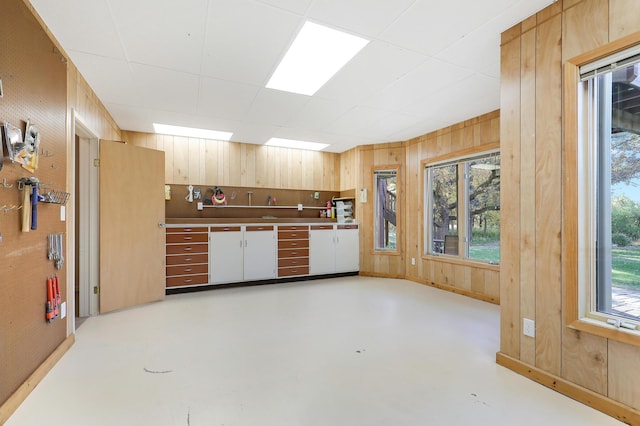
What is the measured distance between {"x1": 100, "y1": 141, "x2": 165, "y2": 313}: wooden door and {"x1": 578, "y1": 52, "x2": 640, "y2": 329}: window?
14.6 feet

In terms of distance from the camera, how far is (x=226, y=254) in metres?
4.81

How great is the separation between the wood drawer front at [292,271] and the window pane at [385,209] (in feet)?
4.77

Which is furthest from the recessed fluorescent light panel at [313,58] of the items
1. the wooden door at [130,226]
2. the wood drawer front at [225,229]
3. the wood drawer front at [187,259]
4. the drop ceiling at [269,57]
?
the wood drawer front at [187,259]

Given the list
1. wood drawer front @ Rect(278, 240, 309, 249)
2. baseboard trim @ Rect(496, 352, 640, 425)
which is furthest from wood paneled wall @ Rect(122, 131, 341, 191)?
baseboard trim @ Rect(496, 352, 640, 425)

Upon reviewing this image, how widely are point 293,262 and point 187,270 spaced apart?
5.71 feet

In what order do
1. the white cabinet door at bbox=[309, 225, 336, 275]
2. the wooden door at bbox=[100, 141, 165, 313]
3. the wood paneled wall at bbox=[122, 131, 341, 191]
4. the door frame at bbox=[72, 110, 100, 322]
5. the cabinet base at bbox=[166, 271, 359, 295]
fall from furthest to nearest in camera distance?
1. the white cabinet door at bbox=[309, 225, 336, 275]
2. the wood paneled wall at bbox=[122, 131, 341, 191]
3. the cabinet base at bbox=[166, 271, 359, 295]
4. the wooden door at bbox=[100, 141, 165, 313]
5. the door frame at bbox=[72, 110, 100, 322]

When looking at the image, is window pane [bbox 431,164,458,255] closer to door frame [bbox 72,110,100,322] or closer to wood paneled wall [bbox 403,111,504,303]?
wood paneled wall [bbox 403,111,504,303]

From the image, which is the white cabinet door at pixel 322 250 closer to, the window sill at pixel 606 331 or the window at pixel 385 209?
the window at pixel 385 209

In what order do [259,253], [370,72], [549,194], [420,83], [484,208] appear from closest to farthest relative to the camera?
[549,194], [370,72], [420,83], [484,208], [259,253]

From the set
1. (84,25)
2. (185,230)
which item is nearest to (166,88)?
(84,25)

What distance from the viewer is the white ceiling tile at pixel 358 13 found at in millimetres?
2012

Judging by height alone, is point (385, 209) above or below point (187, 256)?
above

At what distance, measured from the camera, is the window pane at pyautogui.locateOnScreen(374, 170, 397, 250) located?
5691 millimetres

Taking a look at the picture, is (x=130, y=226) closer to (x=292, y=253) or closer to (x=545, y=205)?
(x=292, y=253)
